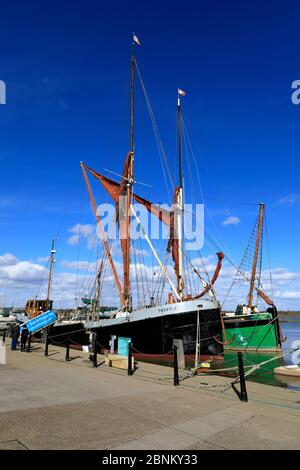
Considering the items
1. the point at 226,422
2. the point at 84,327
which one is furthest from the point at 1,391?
the point at 84,327

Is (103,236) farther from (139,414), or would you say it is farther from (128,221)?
(139,414)

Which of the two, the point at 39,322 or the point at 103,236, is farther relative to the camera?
the point at 103,236

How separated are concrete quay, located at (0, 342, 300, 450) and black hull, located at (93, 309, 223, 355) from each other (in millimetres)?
10976

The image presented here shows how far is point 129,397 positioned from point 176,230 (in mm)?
22135

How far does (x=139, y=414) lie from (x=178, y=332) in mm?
16363

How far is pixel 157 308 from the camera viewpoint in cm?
2373

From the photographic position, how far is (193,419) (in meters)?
7.13

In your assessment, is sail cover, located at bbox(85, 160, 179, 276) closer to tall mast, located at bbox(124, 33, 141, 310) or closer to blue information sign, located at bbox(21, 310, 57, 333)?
tall mast, located at bbox(124, 33, 141, 310)

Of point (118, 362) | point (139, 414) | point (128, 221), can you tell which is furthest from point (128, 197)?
point (139, 414)

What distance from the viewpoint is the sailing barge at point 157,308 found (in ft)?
77.0

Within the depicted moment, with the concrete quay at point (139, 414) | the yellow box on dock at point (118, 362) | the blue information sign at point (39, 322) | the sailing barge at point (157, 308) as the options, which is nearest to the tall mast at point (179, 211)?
the sailing barge at point (157, 308)

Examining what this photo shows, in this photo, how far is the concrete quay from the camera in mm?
5664

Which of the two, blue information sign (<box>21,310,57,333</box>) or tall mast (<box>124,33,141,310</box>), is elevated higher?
tall mast (<box>124,33,141,310</box>)

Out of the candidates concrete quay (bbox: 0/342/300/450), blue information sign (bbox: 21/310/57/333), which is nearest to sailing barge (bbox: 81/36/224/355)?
blue information sign (bbox: 21/310/57/333)
